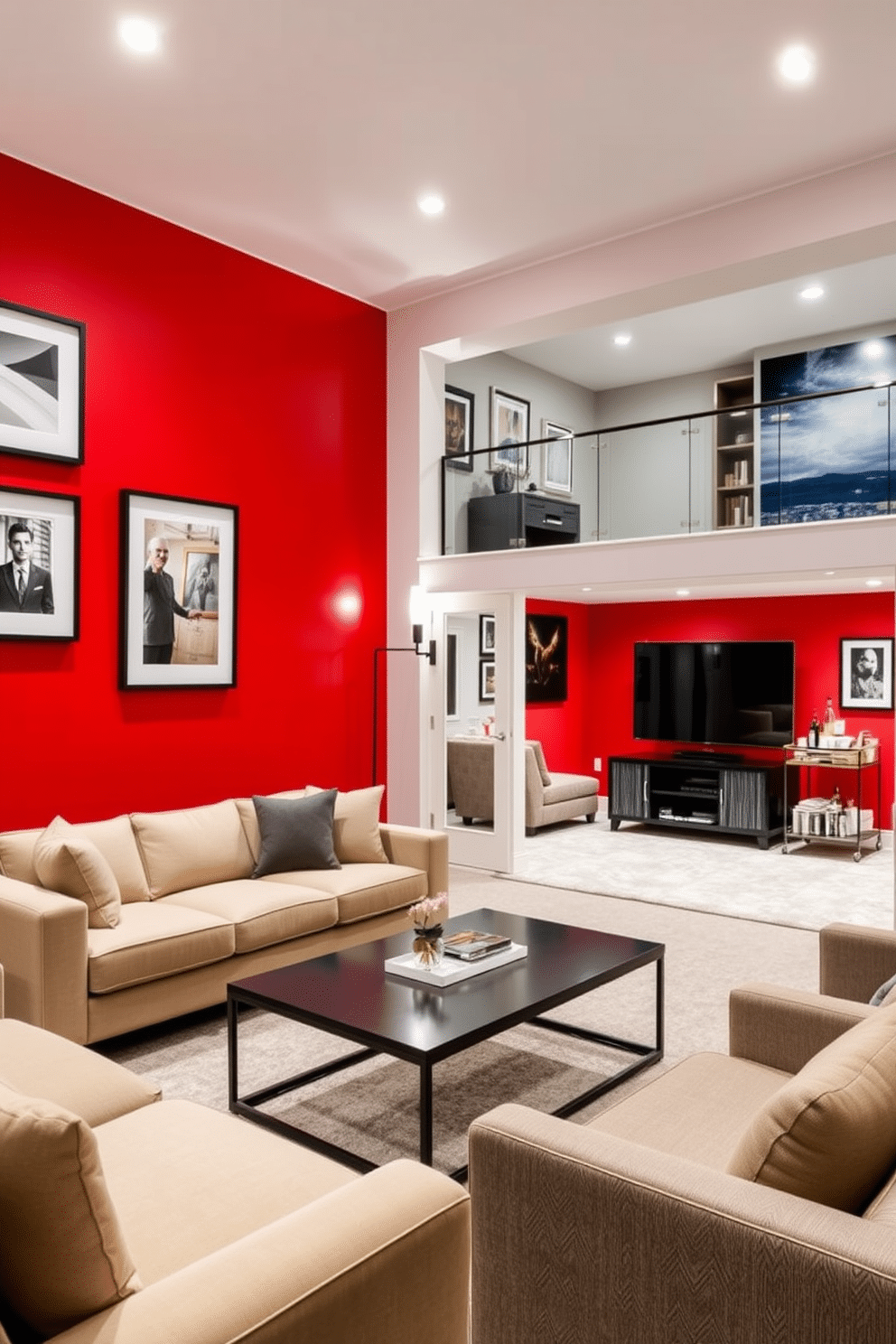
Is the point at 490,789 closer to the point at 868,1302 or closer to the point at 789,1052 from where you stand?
the point at 789,1052

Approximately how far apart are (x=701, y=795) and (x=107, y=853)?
19.6 ft

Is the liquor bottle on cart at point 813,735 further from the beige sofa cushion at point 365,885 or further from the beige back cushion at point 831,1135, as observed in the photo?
the beige back cushion at point 831,1135

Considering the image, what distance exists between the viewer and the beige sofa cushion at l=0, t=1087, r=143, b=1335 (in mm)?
1388

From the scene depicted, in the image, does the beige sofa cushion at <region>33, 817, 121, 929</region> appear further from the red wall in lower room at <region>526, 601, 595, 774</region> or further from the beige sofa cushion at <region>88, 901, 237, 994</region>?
the red wall in lower room at <region>526, 601, 595, 774</region>

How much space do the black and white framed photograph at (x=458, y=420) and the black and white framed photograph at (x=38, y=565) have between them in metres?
4.00

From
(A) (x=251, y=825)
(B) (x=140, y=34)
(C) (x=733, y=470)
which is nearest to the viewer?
(B) (x=140, y=34)

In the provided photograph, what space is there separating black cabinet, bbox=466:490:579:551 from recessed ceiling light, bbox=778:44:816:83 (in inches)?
150

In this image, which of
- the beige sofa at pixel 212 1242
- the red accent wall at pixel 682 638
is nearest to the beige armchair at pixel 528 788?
the red accent wall at pixel 682 638

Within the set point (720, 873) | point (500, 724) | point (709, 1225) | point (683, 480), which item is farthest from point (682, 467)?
point (709, 1225)

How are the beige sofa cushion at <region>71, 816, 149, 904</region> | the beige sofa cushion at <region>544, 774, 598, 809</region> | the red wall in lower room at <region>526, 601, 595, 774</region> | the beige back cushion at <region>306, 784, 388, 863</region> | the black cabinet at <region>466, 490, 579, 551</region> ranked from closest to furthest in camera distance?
the beige sofa cushion at <region>71, 816, 149, 904</region> < the beige back cushion at <region>306, 784, 388, 863</region> < the black cabinet at <region>466, 490, 579, 551</region> < the beige sofa cushion at <region>544, 774, 598, 809</region> < the red wall in lower room at <region>526, 601, 595, 774</region>

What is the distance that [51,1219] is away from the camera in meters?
1.40

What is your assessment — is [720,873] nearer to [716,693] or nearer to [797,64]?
[716,693]

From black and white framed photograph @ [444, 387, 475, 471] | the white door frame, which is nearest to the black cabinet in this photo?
the white door frame

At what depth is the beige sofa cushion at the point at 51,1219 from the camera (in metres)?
1.39
